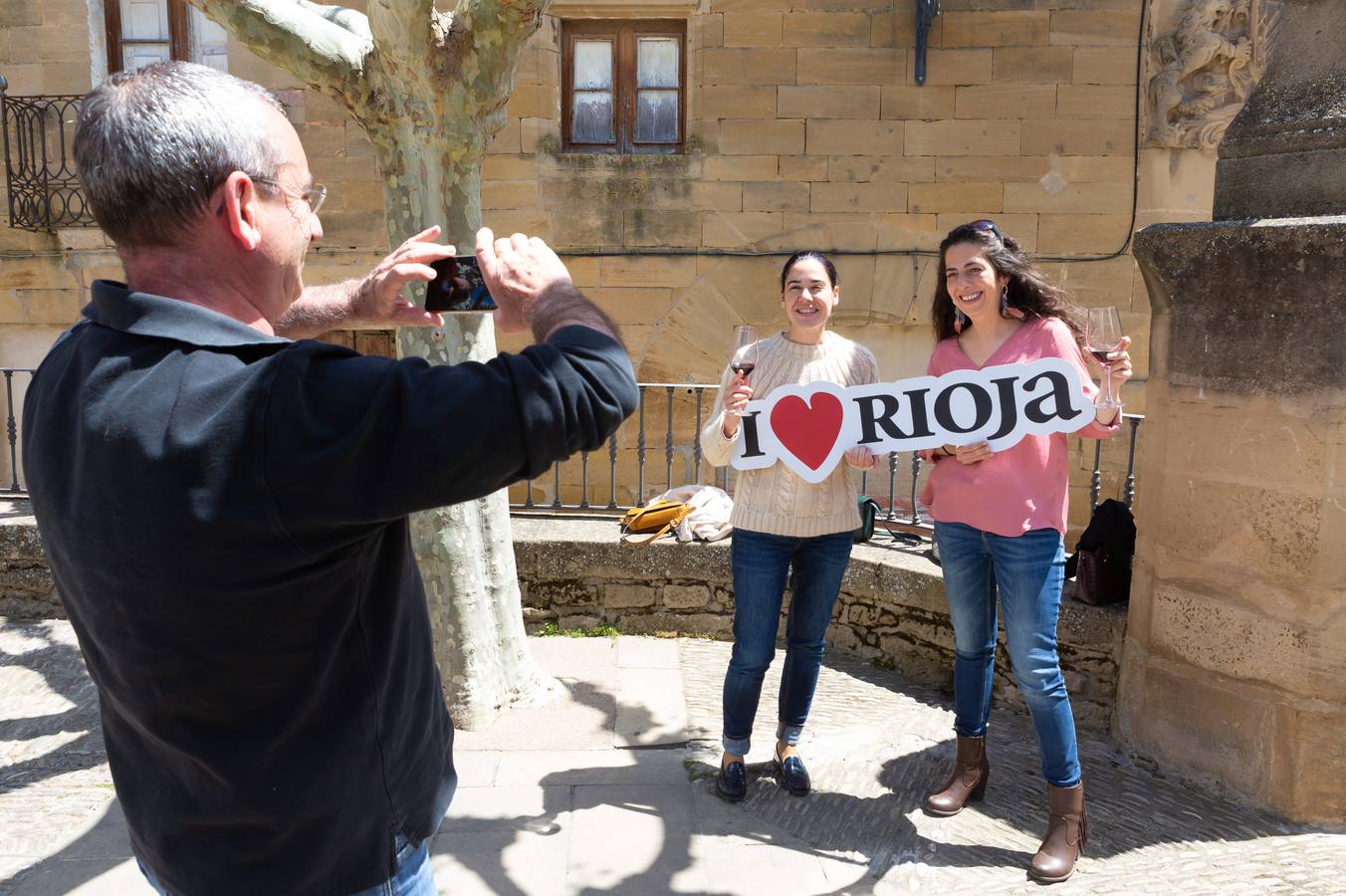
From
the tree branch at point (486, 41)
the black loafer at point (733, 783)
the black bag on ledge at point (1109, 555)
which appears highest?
the tree branch at point (486, 41)

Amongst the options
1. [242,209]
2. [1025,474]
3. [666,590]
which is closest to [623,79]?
[666,590]

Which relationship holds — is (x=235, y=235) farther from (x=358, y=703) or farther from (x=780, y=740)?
(x=780, y=740)

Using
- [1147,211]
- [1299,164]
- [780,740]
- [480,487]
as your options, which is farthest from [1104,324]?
[1147,211]

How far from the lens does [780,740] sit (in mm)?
3805

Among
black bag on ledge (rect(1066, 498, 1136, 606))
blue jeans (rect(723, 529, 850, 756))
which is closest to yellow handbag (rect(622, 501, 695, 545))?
blue jeans (rect(723, 529, 850, 756))

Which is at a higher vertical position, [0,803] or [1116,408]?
[1116,408]

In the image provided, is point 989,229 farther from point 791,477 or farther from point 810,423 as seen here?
point 791,477

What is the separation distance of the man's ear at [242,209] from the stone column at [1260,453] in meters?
3.36

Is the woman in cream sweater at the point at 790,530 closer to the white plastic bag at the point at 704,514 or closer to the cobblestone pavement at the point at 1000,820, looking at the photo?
the cobblestone pavement at the point at 1000,820

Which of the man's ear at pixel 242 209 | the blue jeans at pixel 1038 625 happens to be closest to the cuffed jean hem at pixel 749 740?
the blue jeans at pixel 1038 625

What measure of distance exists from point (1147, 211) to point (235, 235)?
8.72 m

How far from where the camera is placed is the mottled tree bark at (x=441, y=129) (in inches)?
149

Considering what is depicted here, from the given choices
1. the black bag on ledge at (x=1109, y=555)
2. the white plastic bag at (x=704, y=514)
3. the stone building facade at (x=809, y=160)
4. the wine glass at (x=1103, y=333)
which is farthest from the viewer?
the stone building facade at (x=809, y=160)

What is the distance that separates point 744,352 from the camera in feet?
11.1
